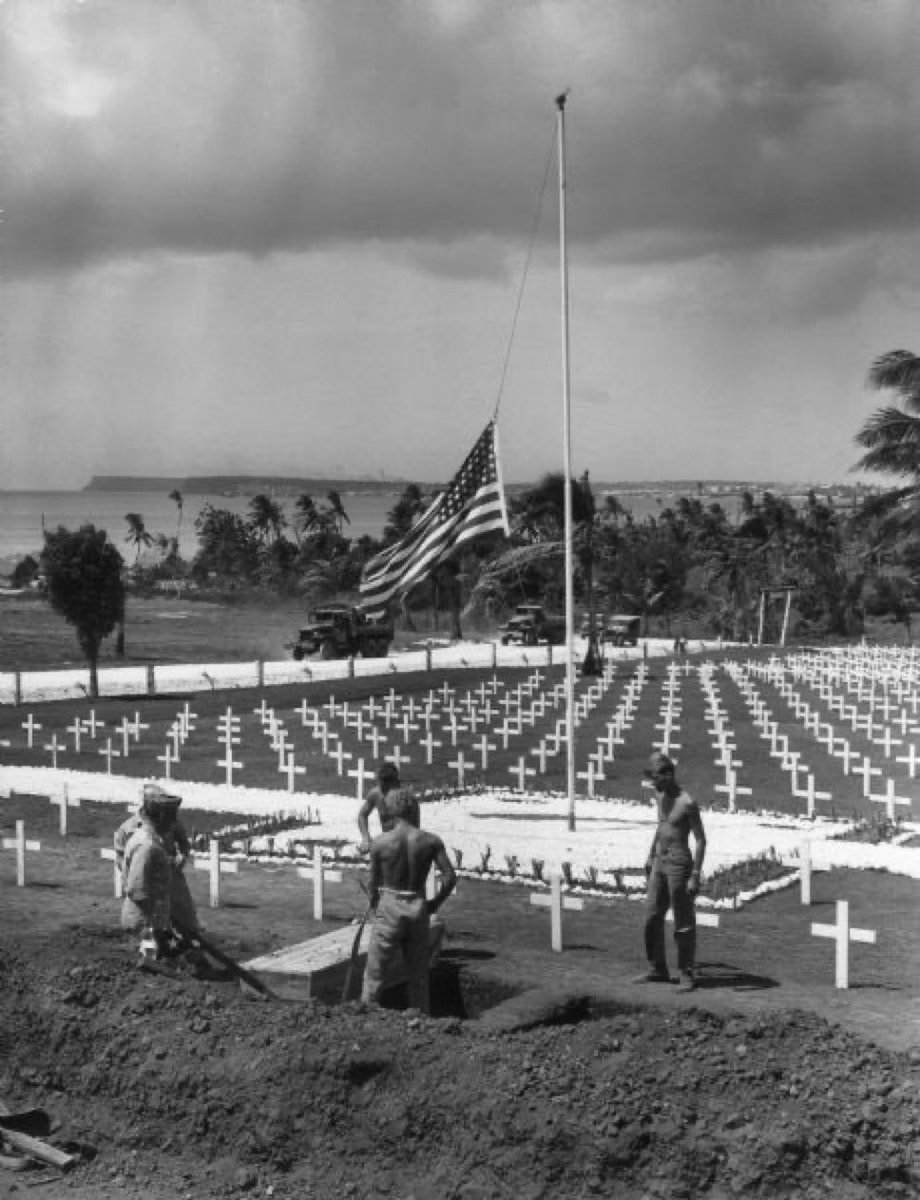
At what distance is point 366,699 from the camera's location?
84.5ft

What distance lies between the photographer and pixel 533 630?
146 feet

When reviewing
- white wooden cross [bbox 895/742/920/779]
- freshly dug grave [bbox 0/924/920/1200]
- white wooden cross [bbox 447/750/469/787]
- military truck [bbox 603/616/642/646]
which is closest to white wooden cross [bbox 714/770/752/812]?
white wooden cross [bbox 895/742/920/779]

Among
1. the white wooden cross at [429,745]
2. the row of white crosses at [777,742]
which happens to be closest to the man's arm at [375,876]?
the row of white crosses at [777,742]

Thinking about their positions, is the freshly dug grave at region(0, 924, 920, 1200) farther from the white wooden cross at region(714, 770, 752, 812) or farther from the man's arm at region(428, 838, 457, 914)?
the white wooden cross at region(714, 770, 752, 812)

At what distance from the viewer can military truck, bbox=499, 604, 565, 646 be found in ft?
146

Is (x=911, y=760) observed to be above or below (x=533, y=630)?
below

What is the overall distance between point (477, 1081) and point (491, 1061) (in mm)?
146

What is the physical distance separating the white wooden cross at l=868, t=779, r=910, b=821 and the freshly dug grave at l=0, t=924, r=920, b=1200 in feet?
26.8

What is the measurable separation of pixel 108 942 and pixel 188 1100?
2410 mm

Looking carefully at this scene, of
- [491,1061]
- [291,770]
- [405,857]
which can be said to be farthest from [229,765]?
[491,1061]

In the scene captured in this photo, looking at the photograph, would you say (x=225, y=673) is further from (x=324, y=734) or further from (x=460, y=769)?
(x=460, y=769)

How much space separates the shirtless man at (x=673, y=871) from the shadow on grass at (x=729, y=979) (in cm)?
Result: 25

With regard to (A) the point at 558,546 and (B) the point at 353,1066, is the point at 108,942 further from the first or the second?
(A) the point at 558,546

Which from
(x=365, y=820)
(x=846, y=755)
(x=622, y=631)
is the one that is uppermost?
(x=622, y=631)
